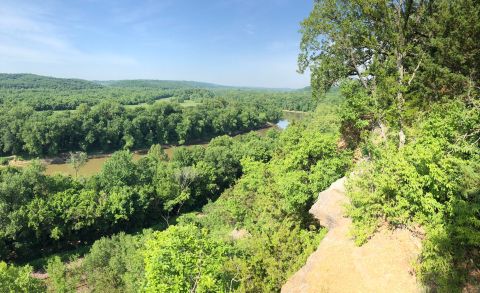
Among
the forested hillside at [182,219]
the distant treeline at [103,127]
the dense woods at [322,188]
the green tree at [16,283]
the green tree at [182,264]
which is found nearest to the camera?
the dense woods at [322,188]

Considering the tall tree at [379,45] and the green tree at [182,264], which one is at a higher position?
the tall tree at [379,45]

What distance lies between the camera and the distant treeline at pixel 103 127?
74.5 metres

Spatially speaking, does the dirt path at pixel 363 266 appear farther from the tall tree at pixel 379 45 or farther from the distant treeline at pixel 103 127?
the distant treeline at pixel 103 127

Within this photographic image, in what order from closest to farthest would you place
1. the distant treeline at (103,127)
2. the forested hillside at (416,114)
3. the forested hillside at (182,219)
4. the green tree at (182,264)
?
the forested hillside at (416,114), the green tree at (182,264), the forested hillside at (182,219), the distant treeline at (103,127)

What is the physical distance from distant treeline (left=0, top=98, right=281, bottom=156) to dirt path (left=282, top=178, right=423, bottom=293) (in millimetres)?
75495

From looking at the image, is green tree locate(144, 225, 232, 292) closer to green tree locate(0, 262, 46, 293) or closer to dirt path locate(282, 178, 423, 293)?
dirt path locate(282, 178, 423, 293)

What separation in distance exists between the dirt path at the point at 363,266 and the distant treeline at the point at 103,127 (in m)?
75.5

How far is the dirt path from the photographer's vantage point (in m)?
11.5

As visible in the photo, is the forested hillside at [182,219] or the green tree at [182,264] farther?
the forested hillside at [182,219]

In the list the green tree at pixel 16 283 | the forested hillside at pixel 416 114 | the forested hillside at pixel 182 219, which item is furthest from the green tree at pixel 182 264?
the green tree at pixel 16 283

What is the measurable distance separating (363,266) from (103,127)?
272 feet

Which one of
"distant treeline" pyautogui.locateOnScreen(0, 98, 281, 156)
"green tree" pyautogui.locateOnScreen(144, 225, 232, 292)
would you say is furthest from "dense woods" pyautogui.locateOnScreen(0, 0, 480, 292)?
"distant treeline" pyautogui.locateOnScreen(0, 98, 281, 156)

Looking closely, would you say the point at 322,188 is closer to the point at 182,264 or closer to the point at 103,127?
the point at 182,264

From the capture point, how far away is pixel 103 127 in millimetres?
85188
